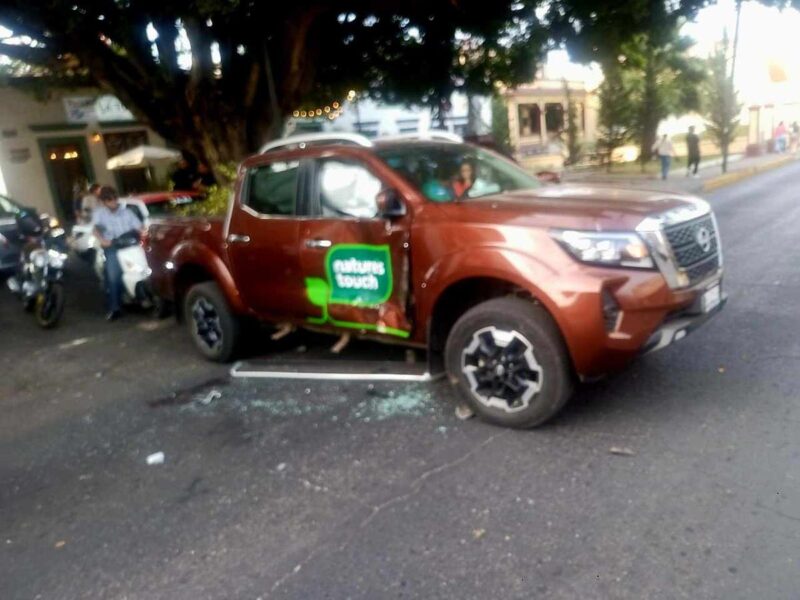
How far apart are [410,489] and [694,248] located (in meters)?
2.24

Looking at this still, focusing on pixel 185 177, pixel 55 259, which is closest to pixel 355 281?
pixel 55 259

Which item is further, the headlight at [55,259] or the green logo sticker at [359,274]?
the headlight at [55,259]

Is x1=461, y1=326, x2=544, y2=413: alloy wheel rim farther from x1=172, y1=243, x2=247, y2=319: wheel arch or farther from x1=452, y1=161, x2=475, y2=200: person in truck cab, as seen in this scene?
x1=172, y1=243, x2=247, y2=319: wheel arch

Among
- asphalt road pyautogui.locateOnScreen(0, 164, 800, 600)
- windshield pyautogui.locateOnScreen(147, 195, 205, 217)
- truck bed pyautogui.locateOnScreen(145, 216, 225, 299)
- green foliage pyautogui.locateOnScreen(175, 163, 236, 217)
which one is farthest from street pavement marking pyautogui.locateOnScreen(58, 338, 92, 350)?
windshield pyautogui.locateOnScreen(147, 195, 205, 217)

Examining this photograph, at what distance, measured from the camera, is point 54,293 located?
8.47m

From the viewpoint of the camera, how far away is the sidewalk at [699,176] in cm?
1911

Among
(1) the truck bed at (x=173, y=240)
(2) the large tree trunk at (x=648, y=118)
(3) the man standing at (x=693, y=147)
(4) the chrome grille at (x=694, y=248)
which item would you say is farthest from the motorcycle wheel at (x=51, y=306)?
(2) the large tree trunk at (x=648, y=118)

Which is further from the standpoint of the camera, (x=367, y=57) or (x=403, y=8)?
(x=367, y=57)

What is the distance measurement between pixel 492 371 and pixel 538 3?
9.26 m

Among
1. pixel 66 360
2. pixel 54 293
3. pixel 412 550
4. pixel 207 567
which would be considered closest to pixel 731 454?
pixel 412 550

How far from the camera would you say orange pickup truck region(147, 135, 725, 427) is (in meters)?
3.92

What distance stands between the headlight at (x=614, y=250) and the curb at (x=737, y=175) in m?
16.1

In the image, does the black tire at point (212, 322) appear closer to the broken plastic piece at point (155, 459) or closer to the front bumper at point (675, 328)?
the broken plastic piece at point (155, 459)

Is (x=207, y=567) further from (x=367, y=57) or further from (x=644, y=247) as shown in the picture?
(x=367, y=57)
